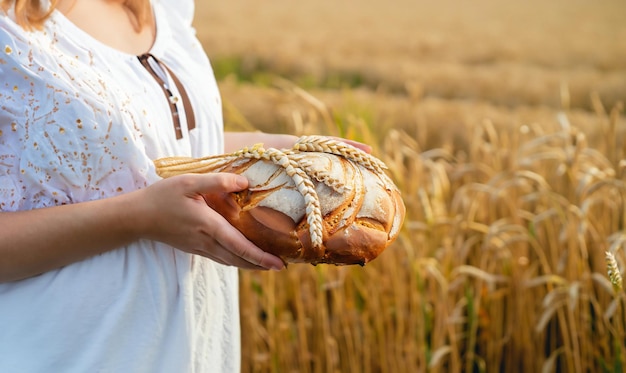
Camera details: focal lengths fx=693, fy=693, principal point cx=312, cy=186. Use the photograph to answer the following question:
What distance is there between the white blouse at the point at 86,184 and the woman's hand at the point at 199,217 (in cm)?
10

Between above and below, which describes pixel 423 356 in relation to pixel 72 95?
below

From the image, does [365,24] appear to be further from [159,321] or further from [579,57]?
[159,321]

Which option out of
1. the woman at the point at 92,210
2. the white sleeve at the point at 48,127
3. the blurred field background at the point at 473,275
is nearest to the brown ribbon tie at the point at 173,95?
the woman at the point at 92,210

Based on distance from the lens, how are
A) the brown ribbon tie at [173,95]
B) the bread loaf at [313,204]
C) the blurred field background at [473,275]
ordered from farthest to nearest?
the blurred field background at [473,275] < the brown ribbon tie at [173,95] < the bread loaf at [313,204]

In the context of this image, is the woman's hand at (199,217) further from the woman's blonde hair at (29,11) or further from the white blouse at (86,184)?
the woman's blonde hair at (29,11)

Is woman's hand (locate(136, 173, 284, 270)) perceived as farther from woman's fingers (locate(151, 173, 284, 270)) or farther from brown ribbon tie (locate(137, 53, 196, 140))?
brown ribbon tie (locate(137, 53, 196, 140))

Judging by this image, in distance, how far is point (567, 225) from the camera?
182cm

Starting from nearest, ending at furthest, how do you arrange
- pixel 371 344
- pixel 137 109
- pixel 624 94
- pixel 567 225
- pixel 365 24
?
1. pixel 137 109
2. pixel 567 225
3. pixel 371 344
4. pixel 624 94
5. pixel 365 24

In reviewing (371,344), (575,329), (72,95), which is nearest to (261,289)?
(371,344)

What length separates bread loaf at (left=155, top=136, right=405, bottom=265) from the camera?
2.84 ft

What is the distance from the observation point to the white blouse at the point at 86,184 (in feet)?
3.06

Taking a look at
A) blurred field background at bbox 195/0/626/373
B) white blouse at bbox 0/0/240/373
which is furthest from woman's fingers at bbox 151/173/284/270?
blurred field background at bbox 195/0/626/373

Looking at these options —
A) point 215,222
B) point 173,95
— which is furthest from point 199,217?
point 173,95

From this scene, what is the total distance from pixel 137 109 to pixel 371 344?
1.34 m
